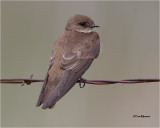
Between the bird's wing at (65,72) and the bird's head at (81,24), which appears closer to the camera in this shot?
the bird's wing at (65,72)

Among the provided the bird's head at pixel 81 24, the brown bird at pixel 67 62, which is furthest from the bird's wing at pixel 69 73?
the bird's head at pixel 81 24

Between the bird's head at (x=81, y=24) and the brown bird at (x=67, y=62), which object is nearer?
the brown bird at (x=67, y=62)

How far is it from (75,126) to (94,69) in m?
1.38

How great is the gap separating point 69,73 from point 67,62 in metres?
0.18

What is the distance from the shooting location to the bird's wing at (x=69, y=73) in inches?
220

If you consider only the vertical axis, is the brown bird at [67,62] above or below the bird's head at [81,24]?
below

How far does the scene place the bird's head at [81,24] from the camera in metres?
7.03

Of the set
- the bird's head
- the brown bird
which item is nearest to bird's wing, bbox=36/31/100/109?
the brown bird

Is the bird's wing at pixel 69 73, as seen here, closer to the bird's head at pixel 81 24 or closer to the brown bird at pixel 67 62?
the brown bird at pixel 67 62

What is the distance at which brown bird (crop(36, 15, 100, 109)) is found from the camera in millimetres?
5691

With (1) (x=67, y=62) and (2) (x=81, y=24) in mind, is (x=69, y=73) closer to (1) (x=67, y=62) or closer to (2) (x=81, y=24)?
(1) (x=67, y=62)

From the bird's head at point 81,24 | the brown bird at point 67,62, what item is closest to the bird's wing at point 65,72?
the brown bird at point 67,62

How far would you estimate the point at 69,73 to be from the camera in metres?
5.93

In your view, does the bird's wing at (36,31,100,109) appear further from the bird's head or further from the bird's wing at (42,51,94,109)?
the bird's head
